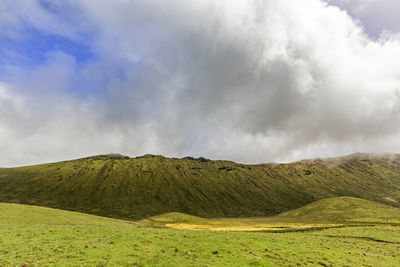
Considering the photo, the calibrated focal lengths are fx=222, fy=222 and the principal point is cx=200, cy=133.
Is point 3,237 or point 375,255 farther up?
point 3,237

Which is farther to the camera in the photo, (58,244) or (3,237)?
(3,237)

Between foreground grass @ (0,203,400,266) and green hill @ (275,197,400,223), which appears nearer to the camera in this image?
foreground grass @ (0,203,400,266)

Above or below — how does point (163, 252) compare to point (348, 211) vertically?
below

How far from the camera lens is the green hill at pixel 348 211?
115 metres

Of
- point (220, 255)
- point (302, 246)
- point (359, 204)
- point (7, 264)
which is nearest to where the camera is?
point (7, 264)

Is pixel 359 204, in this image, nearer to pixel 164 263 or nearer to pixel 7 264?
pixel 164 263

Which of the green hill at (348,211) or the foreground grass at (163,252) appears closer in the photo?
the foreground grass at (163,252)

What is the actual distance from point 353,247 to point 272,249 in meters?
17.2

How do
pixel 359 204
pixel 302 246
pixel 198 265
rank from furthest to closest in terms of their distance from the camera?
pixel 359 204 < pixel 302 246 < pixel 198 265

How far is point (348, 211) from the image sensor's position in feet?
433

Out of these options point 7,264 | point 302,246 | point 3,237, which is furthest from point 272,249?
point 3,237

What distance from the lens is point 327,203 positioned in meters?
159

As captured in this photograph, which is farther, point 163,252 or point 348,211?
point 348,211

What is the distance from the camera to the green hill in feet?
378
